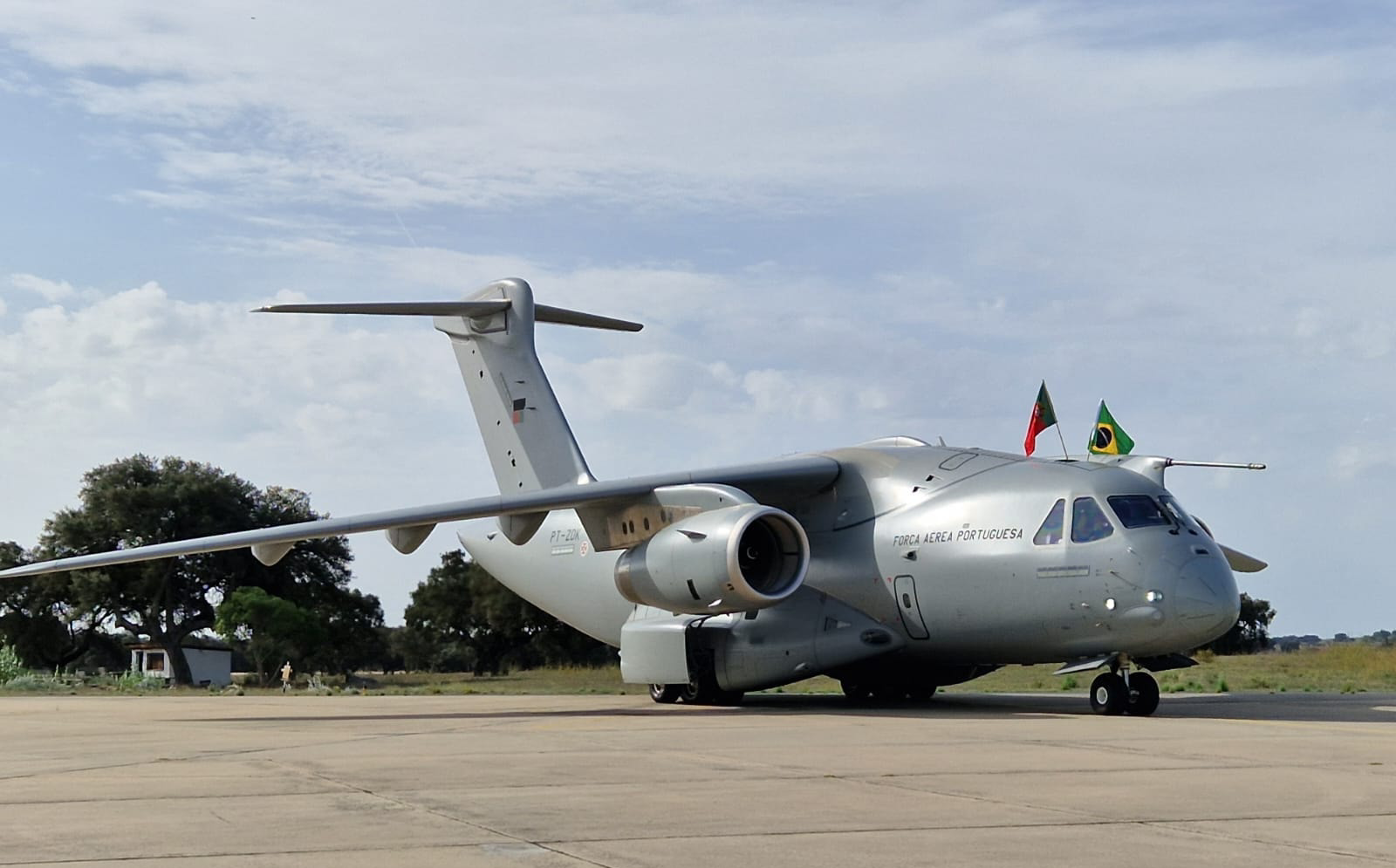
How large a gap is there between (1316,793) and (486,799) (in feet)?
13.9

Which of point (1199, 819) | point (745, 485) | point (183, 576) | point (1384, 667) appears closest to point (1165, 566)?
point (745, 485)

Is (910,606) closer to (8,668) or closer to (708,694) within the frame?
(708,694)

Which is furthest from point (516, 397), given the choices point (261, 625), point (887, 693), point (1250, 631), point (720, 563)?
point (1250, 631)

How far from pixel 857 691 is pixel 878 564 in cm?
283

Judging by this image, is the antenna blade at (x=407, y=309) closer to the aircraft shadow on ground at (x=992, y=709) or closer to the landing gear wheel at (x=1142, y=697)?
the aircraft shadow on ground at (x=992, y=709)

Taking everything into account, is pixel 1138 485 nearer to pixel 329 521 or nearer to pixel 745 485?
pixel 745 485

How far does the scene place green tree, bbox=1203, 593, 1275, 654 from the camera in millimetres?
59188

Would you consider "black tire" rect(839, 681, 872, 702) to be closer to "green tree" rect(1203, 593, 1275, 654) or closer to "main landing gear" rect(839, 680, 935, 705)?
"main landing gear" rect(839, 680, 935, 705)

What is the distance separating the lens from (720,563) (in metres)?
16.5

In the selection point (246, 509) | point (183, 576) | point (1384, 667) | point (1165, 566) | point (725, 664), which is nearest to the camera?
point (1165, 566)

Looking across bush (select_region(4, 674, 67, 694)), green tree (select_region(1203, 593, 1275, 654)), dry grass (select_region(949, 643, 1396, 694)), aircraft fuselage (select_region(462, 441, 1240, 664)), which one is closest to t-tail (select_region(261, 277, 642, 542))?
aircraft fuselage (select_region(462, 441, 1240, 664))

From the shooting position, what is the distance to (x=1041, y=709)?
57.1 ft

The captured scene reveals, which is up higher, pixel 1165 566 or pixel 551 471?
pixel 551 471

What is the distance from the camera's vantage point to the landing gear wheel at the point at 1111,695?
16.0 meters
